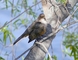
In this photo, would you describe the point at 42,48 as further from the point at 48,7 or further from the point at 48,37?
the point at 48,7

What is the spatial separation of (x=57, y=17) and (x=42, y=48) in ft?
0.64

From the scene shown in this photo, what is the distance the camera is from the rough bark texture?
1.09m

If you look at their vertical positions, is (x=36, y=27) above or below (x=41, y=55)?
above

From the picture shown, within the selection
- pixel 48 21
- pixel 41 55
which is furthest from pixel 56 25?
pixel 41 55

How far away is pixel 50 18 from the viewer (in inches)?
46.6

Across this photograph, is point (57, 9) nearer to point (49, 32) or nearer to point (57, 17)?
point (57, 17)

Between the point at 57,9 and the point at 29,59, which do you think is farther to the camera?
the point at 57,9

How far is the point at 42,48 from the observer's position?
1100 mm

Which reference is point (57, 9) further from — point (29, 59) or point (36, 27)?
point (29, 59)

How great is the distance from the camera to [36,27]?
1093 mm

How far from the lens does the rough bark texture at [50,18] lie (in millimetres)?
1092

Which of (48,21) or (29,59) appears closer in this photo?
(29,59)

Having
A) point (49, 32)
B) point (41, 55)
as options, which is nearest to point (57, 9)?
point (49, 32)

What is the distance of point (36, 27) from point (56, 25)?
12cm
